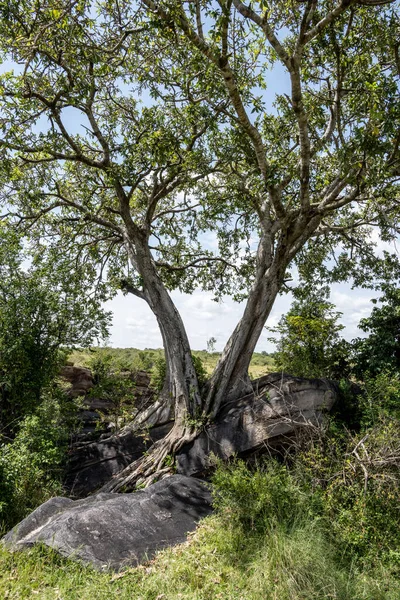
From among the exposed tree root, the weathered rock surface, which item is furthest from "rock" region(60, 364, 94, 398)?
the exposed tree root

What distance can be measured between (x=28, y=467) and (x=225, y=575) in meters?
4.00

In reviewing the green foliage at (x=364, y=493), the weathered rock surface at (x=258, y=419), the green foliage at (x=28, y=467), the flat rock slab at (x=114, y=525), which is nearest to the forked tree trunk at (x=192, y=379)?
the weathered rock surface at (x=258, y=419)

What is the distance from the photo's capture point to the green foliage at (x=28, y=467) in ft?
20.2

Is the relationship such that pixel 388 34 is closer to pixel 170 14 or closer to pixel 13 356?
pixel 170 14

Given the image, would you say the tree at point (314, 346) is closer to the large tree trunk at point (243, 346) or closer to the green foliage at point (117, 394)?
the large tree trunk at point (243, 346)

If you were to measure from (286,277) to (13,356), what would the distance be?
7.46m

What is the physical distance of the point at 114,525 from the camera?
210 inches

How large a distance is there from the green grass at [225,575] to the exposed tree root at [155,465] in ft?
10.1

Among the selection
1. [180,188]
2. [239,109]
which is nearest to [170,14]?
[239,109]

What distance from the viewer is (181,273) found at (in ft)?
43.0

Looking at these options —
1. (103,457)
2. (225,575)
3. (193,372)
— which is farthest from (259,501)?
(103,457)

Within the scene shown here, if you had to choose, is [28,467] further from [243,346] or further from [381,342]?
[381,342]

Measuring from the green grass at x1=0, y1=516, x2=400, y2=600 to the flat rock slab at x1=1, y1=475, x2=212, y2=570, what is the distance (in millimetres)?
167

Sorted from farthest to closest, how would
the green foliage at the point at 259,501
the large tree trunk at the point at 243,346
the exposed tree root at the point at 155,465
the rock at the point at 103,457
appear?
the rock at the point at 103,457, the large tree trunk at the point at 243,346, the exposed tree root at the point at 155,465, the green foliage at the point at 259,501
